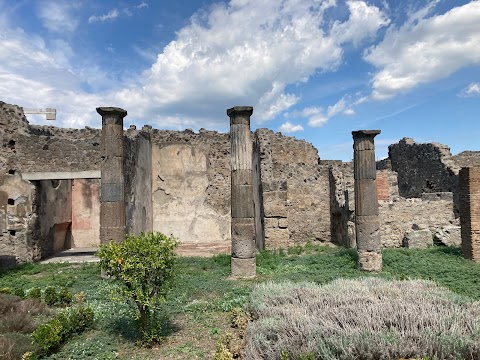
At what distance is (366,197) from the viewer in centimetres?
1050

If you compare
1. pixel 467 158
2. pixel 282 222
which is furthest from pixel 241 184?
pixel 467 158

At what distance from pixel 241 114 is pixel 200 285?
4660mm

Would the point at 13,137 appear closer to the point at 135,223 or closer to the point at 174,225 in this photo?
the point at 135,223

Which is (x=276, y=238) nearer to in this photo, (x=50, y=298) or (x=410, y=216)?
(x=410, y=216)

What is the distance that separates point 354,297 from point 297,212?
33.5ft

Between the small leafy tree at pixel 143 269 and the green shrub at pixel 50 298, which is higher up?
the small leafy tree at pixel 143 269

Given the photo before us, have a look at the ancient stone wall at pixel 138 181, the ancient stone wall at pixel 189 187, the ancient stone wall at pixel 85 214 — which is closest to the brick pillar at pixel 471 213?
the ancient stone wall at pixel 189 187

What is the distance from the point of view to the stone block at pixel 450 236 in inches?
543

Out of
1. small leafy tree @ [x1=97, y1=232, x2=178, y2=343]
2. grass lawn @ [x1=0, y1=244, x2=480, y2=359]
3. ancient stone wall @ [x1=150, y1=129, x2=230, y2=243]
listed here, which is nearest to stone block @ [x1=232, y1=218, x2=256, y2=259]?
grass lawn @ [x1=0, y1=244, x2=480, y2=359]

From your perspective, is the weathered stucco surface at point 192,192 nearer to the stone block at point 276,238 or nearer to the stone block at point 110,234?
the stone block at point 276,238

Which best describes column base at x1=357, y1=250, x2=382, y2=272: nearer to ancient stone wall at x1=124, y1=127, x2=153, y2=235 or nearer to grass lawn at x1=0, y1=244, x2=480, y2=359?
grass lawn at x1=0, y1=244, x2=480, y2=359

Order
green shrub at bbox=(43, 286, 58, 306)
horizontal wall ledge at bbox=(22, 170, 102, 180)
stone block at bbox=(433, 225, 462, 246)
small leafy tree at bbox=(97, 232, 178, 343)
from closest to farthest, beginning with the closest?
small leafy tree at bbox=(97, 232, 178, 343)
green shrub at bbox=(43, 286, 58, 306)
horizontal wall ledge at bbox=(22, 170, 102, 180)
stone block at bbox=(433, 225, 462, 246)

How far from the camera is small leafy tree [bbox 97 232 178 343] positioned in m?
5.50

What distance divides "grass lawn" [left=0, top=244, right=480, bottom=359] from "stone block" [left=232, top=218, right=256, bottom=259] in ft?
2.41
